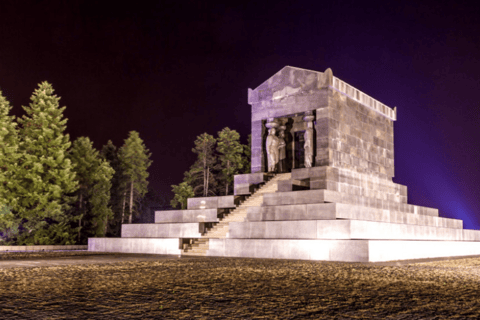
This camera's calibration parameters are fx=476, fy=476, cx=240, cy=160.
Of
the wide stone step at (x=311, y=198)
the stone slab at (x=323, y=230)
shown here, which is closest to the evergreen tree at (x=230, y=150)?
the wide stone step at (x=311, y=198)

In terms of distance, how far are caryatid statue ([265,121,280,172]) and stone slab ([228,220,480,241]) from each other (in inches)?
295

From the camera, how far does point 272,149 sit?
2898 centimetres

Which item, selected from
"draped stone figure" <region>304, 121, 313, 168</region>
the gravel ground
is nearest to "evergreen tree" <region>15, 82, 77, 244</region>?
"draped stone figure" <region>304, 121, 313, 168</region>

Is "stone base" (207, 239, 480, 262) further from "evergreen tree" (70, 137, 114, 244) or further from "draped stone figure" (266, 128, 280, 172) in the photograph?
"evergreen tree" (70, 137, 114, 244)

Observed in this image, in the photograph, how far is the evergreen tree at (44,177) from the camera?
3186 cm

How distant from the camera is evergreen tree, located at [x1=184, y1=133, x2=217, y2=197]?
50.3 metres

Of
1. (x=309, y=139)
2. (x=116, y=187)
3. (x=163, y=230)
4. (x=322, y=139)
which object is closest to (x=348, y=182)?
(x=322, y=139)

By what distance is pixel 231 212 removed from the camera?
25578 mm

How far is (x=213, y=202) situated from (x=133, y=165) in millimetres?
26966

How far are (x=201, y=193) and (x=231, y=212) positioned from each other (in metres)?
25.4

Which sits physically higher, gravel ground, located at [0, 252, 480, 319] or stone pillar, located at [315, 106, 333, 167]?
stone pillar, located at [315, 106, 333, 167]

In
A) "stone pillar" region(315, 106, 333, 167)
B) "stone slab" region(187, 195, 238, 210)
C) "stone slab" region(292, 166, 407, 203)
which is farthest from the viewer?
"stone slab" region(187, 195, 238, 210)

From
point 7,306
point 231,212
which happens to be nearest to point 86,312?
point 7,306

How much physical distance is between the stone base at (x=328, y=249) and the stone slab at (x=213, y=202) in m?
5.41
